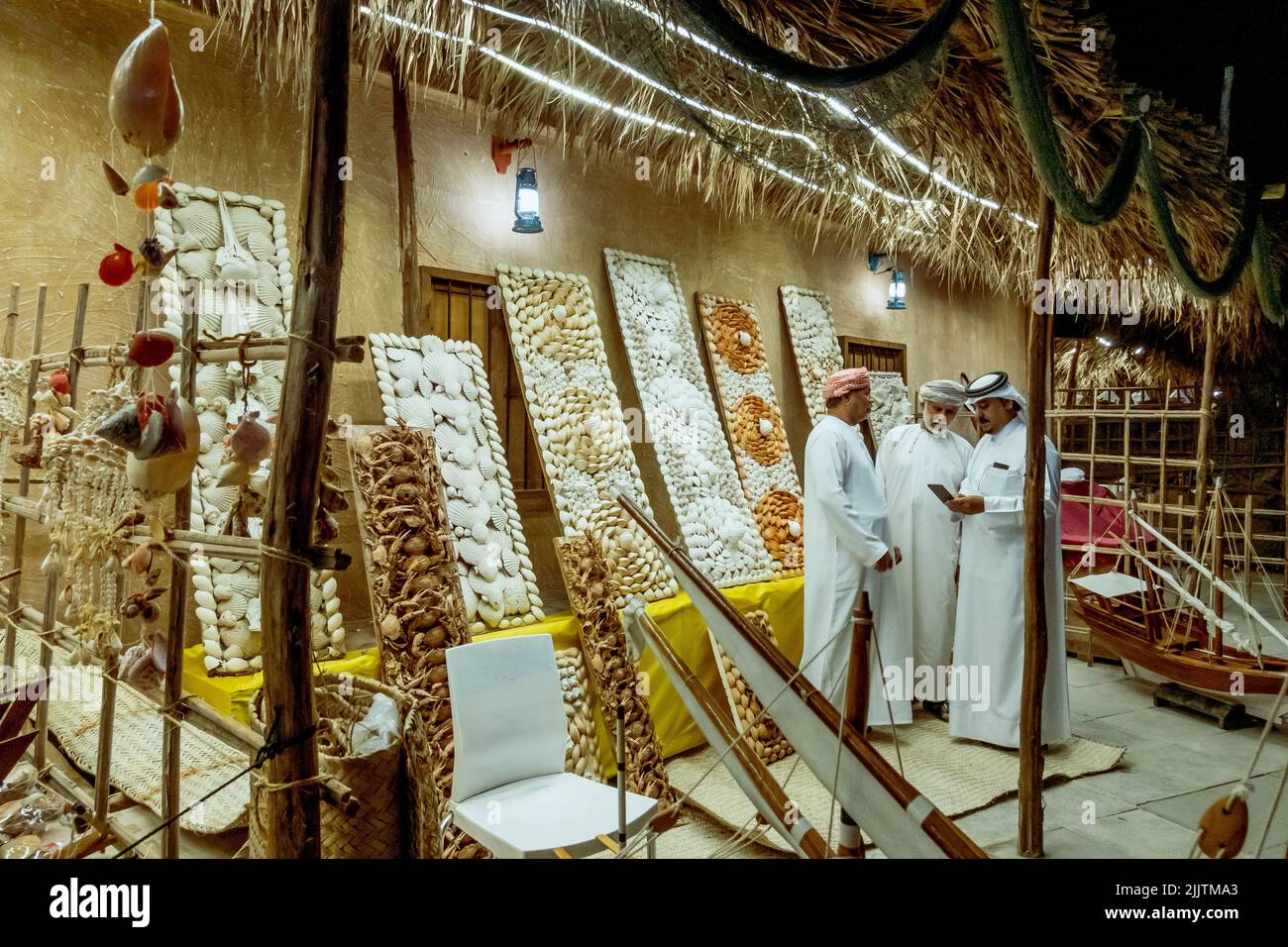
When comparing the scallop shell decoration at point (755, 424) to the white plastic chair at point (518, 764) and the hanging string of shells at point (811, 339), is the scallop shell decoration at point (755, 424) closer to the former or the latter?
the hanging string of shells at point (811, 339)

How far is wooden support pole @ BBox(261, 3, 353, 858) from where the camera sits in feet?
3.87

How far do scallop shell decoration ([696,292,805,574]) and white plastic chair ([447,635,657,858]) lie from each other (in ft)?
7.45

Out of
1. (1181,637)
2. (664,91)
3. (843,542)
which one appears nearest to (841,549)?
(843,542)

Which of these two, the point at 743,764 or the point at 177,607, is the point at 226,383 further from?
the point at 743,764

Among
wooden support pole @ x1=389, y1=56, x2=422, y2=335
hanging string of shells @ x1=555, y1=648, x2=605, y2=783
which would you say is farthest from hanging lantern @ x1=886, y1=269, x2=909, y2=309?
hanging string of shells @ x1=555, y1=648, x2=605, y2=783

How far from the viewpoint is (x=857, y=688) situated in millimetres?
1227

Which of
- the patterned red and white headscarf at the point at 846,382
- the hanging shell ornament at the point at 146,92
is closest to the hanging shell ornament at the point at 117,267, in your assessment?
the hanging shell ornament at the point at 146,92

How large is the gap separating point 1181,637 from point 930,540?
137 centimetres

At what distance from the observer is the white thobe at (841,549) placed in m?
3.57

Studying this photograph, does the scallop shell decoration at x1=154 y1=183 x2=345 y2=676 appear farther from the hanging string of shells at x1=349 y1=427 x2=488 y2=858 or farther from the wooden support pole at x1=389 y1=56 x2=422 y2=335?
the wooden support pole at x1=389 y1=56 x2=422 y2=335

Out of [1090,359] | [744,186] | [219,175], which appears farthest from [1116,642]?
[1090,359]
